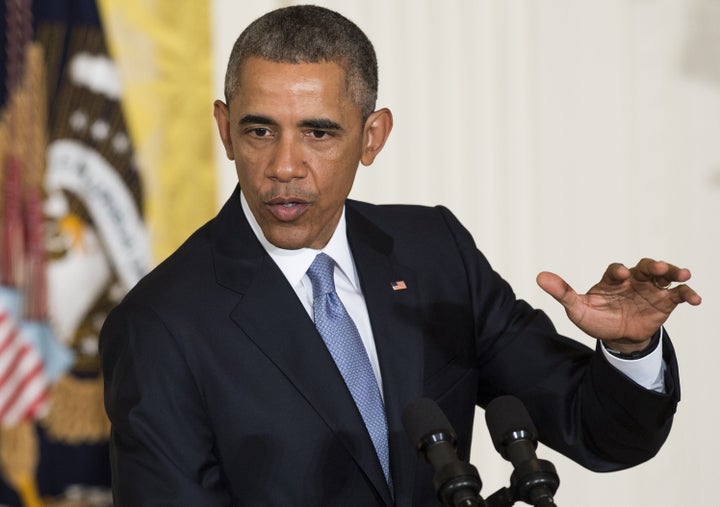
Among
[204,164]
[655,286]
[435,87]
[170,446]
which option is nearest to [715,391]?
[435,87]

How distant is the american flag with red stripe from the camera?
336 cm

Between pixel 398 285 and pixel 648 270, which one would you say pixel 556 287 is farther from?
pixel 398 285

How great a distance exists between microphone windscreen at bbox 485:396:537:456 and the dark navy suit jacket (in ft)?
1.51

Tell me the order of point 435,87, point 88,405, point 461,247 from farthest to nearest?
point 435,87
point 88,405
point 461,247

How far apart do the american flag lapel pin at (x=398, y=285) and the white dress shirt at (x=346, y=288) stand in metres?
0.06

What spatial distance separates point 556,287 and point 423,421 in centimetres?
52

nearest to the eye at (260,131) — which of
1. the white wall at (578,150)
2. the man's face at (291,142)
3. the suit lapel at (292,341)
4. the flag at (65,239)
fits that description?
the man's face at (291,142)

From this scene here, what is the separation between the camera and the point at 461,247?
2.32 m

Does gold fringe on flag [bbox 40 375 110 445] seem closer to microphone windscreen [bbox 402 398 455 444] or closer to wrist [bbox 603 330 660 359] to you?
wrist [bbox 603 330 660 359]

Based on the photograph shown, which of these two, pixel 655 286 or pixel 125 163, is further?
pixel 125 163

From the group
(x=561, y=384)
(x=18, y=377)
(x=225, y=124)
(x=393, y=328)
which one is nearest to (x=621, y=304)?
(x=561, y=384)

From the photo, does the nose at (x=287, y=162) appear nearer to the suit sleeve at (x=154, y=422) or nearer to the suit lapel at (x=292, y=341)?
the suit lapel at (x=292, y=341)

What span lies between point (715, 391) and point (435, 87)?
133 centimetres

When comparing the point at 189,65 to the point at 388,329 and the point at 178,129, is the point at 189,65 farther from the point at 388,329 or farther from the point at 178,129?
the point at 388,329
